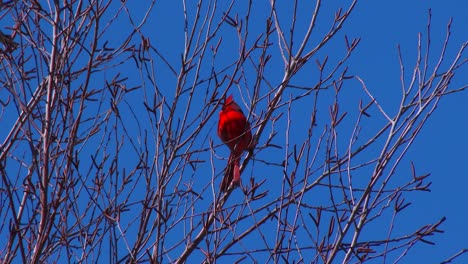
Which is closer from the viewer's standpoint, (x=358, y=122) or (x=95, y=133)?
(x=358, y=122)

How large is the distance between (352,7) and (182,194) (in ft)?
3.95

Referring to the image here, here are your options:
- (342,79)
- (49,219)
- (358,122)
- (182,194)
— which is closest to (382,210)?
(358,122)

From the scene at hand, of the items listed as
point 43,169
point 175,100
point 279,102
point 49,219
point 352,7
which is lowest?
point 49,219

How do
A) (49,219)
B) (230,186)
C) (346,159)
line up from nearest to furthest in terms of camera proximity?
(49,219), (346,159), (230,186)

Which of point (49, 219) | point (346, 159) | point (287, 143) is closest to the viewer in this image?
point (49, 219)

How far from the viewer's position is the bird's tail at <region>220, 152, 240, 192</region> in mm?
4252

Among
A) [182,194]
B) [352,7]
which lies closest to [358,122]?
[352,7]

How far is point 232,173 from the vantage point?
15.1 feet

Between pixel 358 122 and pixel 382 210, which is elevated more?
pixel 358 122

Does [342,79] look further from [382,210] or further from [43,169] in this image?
[43,169]

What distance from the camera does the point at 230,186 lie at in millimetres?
4320

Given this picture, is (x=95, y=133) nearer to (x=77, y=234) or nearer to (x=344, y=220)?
(x=77, y=234)

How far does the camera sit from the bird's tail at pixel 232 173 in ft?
14.0

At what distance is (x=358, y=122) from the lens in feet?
12.4
